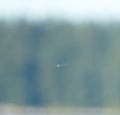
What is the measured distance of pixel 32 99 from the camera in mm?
3227

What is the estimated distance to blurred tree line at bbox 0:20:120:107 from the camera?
10.5 feet

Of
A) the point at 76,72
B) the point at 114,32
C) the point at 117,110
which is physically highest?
the point at 114,32

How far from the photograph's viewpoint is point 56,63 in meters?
3.16

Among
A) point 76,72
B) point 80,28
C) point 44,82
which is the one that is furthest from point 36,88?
point 80,28

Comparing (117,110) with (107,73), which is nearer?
(117,110)

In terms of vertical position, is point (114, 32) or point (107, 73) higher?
point (114, 32)

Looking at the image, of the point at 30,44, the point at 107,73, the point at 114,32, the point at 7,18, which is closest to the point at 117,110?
the point at 107,73

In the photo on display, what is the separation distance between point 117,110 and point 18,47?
2.52ft

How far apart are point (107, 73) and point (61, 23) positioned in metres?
0.49

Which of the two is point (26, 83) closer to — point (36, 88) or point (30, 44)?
point (36, 88)

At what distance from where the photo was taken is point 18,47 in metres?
3.25

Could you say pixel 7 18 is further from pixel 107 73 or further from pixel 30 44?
pixel 107 73

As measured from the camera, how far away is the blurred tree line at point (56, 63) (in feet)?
10.5

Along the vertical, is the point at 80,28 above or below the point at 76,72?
above
